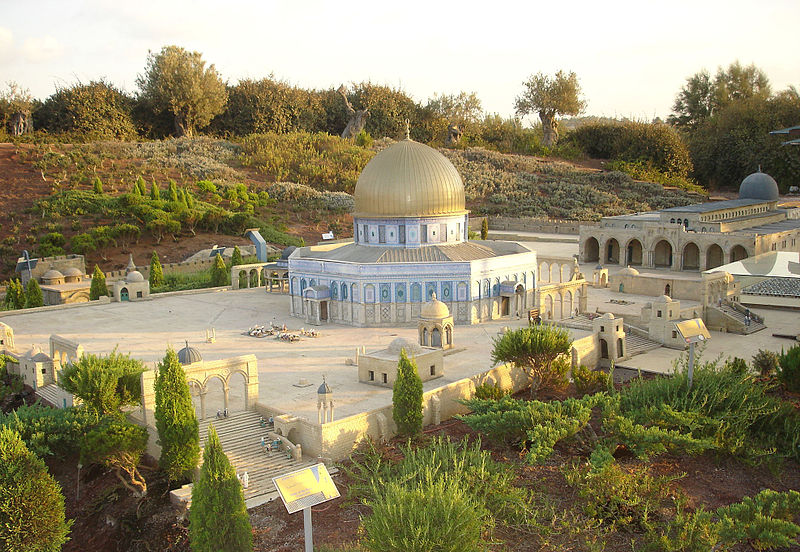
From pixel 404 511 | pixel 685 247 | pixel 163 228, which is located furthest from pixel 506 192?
pixel 404 511

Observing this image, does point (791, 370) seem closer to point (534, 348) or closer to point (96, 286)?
point (534, 348)

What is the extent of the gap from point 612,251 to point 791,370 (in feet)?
97.6

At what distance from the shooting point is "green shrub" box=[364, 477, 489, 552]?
13.3 m

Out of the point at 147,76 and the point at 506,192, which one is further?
the point at 147,76

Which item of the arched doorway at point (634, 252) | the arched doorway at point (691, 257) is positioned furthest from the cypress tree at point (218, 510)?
the arched doorway at point (634, 252)

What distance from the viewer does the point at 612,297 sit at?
134ft

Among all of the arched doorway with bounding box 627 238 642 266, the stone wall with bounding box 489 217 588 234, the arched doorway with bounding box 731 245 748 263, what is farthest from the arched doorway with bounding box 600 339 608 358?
the stone wall with bounding box 489 217 588 234

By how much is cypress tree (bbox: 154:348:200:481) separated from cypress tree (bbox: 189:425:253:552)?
395 cm

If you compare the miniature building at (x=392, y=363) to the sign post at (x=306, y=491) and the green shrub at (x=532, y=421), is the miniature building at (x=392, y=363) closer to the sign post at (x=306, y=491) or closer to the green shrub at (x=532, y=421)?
the green shrub at (x=532, y=421)

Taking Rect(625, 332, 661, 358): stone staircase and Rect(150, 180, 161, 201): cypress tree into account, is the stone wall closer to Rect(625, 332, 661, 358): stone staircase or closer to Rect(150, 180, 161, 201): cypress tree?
Rect(150, 180, 161, 201): cypress tree

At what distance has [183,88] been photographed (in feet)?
267

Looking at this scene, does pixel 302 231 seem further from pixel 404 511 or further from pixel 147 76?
pixel 404 511

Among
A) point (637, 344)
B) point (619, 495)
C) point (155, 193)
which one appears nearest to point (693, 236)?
point (637, 344)

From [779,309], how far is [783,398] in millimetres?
15310
